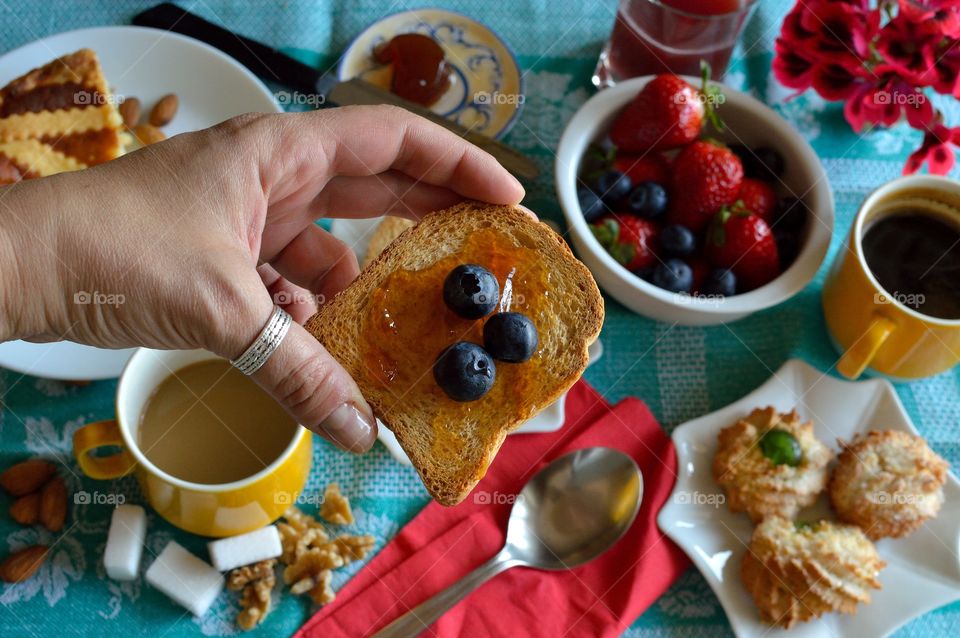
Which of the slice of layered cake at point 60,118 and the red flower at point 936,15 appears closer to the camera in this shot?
the red flower at point 936,15

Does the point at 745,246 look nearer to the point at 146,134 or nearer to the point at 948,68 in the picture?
the point at 948,68

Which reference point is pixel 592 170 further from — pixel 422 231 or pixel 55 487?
pixel 55 487

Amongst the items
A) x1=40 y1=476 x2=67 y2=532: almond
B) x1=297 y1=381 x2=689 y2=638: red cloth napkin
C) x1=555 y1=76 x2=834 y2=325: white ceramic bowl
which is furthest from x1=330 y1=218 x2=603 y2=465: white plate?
x1=40 y1=476 x2=67 y2=532: almond

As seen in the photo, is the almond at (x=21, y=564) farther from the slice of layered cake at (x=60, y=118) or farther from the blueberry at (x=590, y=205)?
the blueberry at (x=590, y=205)

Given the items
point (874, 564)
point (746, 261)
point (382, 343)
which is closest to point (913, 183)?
point (746, 261)

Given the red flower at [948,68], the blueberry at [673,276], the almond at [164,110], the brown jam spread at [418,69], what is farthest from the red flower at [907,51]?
the almond at [164,110]

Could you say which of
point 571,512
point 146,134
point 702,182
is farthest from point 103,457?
point 702,182
